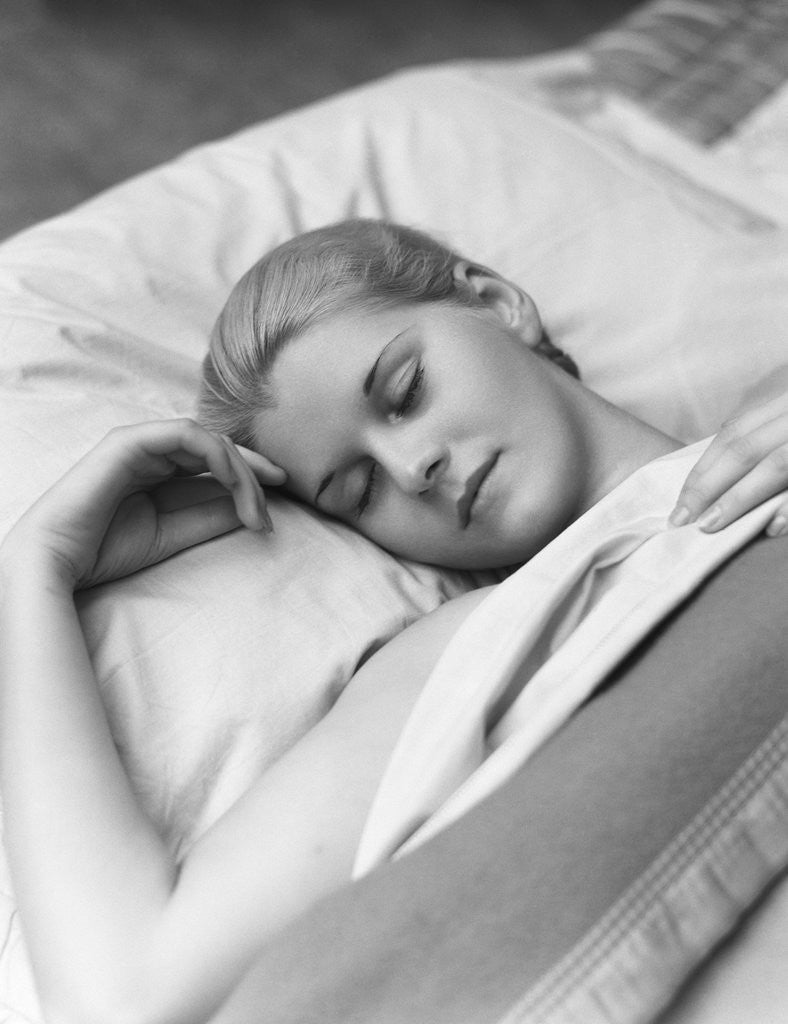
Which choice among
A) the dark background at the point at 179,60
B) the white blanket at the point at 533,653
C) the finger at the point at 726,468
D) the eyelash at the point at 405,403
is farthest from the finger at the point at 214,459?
the dark background at the point at 179,60

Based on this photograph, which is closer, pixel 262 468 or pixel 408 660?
pixel 408 660

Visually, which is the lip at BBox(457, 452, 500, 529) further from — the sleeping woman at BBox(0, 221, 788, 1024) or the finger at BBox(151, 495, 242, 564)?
the finger at BBox(151, 495, 242, 564)

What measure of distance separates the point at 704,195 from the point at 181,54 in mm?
1864

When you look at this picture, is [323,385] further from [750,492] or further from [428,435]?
[750,492]

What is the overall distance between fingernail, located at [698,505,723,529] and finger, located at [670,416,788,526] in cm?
2

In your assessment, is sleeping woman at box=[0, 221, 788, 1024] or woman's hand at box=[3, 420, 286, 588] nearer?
sleeping woman at box=[0, 221, 788, 1024]

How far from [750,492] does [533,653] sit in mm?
215

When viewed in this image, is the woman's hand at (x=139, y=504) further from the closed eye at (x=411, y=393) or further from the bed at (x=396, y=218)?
the closed eye at (x=411, y=393)

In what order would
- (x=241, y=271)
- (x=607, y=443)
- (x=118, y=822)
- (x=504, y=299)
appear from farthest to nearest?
1. (x=241, y=271)
2. (x=504, y=299)
3. (x=607, y=443)
4. (x=118, y=822)

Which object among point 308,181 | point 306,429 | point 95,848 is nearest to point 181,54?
point 308,181

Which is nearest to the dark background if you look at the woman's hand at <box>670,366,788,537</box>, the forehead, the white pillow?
the white pillow

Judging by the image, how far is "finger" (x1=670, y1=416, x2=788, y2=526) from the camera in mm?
915

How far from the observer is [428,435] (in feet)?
3.34

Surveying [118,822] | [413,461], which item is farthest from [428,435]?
[118,822]
